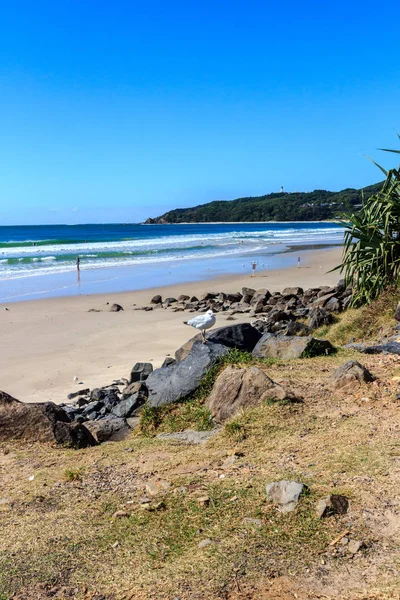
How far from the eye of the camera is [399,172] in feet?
33.3

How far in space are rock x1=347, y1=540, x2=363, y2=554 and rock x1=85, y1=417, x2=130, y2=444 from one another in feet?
11.6

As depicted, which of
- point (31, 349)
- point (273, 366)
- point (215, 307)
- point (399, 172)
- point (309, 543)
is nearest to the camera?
point (309, 543)

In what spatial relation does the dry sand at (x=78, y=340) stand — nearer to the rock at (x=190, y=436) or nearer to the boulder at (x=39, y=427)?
the boulder at (x=39, y=427)

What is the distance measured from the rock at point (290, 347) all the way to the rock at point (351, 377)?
1587 millimetres

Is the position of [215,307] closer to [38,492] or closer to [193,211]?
[38,492]

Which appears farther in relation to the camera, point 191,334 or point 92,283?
point 92,283

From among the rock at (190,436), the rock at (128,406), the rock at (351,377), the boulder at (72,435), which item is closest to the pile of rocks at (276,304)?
the rock at (128,406)

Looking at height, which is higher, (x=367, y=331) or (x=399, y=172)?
(x=399, y=172)

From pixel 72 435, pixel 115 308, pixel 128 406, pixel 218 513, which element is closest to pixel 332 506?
pixel 218 513

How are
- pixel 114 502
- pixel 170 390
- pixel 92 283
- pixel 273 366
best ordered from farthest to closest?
pixel 92 283, pixel 273 366, pixel 170 390, pixel 114 502

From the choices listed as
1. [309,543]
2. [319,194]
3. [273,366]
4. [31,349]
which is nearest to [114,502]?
[309,543]

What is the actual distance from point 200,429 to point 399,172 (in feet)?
20.7

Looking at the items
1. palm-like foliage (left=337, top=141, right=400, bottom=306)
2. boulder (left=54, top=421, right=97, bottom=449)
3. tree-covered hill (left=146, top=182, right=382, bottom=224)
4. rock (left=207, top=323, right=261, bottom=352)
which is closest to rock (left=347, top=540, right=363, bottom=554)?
boulder (left=54, top=421, right=97, bottom=449)

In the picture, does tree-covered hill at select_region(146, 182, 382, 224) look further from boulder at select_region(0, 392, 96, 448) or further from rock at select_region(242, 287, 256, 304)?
boulder at select_region(0, 392, 96, 448)
